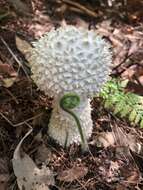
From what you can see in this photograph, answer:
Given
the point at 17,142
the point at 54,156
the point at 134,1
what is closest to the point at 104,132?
the point at 54,156

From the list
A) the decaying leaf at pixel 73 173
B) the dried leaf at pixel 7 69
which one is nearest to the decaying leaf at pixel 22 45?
the dried leaf at pixel 7 69

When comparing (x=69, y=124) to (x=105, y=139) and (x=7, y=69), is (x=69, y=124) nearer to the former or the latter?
(x=105, y=139)

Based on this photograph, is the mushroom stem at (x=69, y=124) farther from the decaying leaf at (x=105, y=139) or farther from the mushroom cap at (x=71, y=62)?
the mushroom cap at (x=71, y=62)

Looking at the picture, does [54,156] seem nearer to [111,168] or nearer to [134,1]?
[111,168]

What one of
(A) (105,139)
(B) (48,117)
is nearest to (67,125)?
(B) (48,117)

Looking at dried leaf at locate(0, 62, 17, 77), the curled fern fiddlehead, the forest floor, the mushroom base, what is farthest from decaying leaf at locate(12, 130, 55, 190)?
dried leaf at locate(0, 62, 17, 77)
